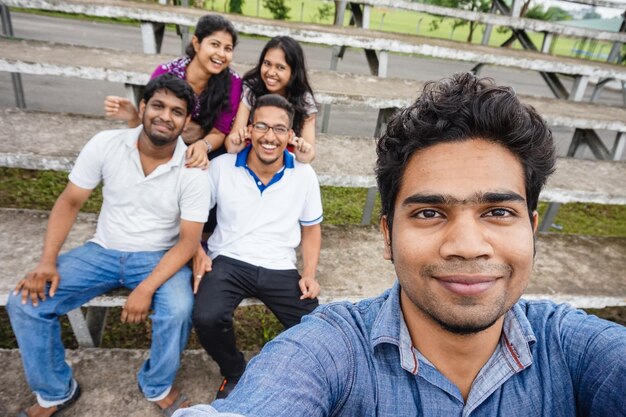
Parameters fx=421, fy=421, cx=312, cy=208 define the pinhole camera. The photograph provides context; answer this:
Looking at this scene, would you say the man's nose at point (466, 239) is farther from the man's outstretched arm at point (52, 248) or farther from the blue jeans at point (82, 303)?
the man's outstretched arm at point (52, 248)

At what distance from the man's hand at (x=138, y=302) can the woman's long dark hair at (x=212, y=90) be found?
1.00m

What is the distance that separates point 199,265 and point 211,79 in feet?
3.71

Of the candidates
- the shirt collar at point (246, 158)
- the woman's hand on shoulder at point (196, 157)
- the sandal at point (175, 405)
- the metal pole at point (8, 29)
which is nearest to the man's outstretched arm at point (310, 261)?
the shirt collar at point (246, 158)

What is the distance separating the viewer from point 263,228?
6.77 ft

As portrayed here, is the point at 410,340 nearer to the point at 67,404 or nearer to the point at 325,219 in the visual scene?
the point at 67,404

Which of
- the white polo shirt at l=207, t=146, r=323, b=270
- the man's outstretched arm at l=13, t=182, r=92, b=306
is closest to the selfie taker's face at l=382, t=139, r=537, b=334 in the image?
the white polo shirt at l=207, t=146, r=323, b=270

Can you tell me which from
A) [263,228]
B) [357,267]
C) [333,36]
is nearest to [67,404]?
[263,228]

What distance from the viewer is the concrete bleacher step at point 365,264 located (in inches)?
82.2

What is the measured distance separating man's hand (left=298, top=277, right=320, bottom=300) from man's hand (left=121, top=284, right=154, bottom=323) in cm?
67

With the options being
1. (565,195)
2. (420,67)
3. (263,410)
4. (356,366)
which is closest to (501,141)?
(356,366)

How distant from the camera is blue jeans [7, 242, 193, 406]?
1.70 meters

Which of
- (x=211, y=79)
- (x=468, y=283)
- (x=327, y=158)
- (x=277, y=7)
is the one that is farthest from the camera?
(x=277, y=7)

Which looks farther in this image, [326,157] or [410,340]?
[326,157]

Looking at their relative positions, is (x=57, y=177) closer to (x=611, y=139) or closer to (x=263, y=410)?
(x=263, y=410)
